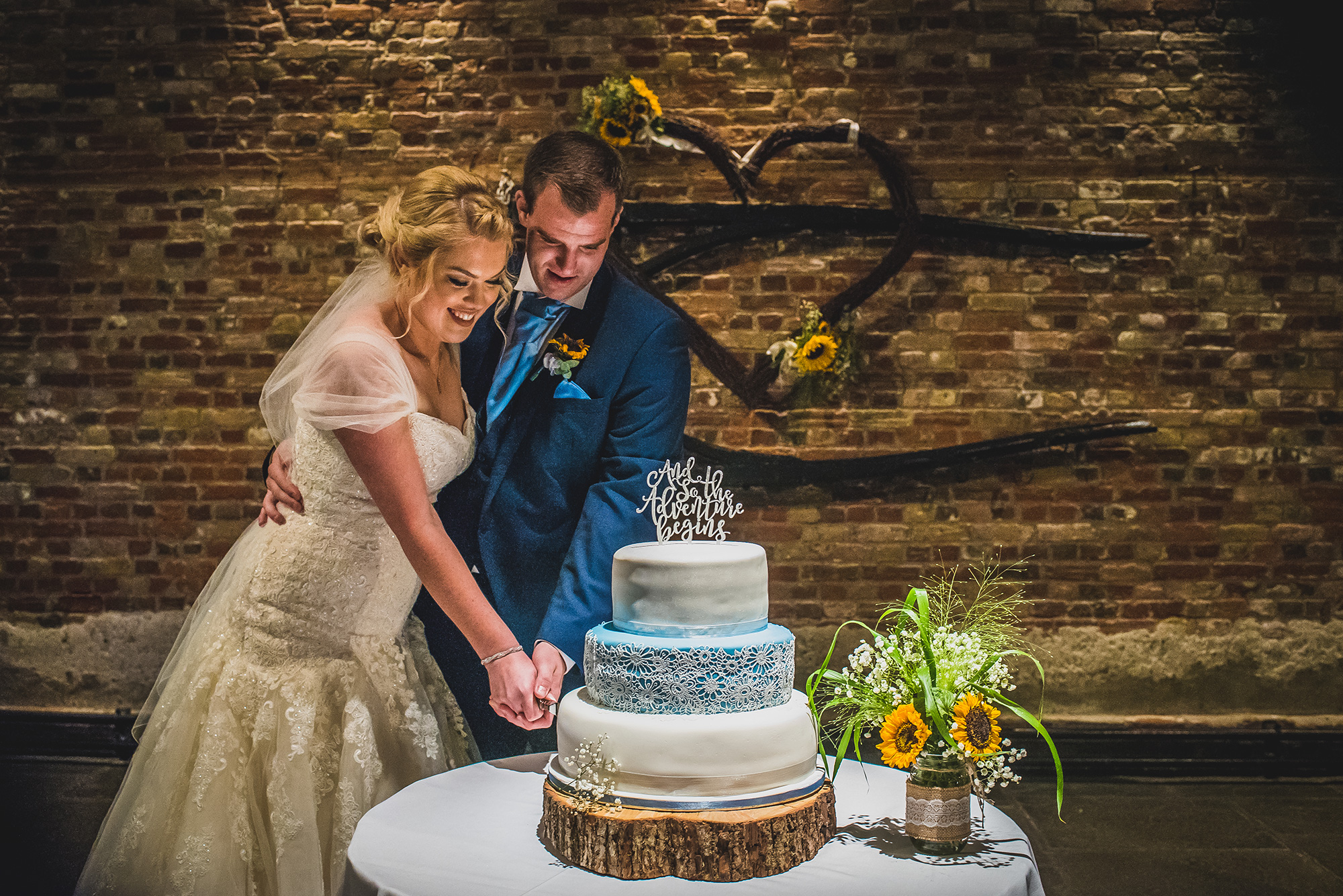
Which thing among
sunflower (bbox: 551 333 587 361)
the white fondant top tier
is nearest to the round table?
the white fondant top tier

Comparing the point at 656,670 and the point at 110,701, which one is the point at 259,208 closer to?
the point at 110,701

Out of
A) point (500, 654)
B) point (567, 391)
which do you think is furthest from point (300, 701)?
point (567, 391)

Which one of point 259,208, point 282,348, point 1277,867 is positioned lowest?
point 1277,867

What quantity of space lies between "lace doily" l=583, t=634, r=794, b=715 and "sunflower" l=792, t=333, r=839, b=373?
236 centimetres

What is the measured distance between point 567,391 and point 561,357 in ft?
0.28

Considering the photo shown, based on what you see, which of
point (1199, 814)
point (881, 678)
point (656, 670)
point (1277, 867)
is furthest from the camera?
point (1199, 814)

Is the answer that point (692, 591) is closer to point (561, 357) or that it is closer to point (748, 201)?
point (561, 357)

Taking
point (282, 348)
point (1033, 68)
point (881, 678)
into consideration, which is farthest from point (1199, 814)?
point (282, 348)

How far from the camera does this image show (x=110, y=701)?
4078 millimetres

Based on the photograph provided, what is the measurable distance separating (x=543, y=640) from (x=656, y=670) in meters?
0.69

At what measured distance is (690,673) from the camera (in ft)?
5.15

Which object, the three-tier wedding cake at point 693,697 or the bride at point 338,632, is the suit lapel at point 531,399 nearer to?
the bride at point 338,632

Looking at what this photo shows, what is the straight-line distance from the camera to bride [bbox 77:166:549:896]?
1.98 metres

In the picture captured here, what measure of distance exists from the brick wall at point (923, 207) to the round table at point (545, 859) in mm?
2281
